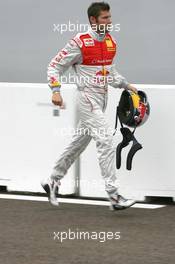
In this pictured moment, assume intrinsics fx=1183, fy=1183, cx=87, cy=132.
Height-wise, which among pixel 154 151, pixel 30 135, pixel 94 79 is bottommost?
pixel 154 151

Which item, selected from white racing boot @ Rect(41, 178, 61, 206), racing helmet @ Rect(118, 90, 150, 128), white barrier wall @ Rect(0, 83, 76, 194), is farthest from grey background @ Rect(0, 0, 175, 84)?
white racing boot @ Rect(41, 178, 61, 206)

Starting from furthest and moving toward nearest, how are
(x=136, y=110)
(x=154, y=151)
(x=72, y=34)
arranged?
(x=72, y=34) → (x=154, y=151) → (x=136, y=110)

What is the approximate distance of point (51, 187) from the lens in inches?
412

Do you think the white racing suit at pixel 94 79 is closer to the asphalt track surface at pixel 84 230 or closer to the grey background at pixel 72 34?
the asphalt track surface at pixel 84 230

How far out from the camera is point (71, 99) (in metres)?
11.0

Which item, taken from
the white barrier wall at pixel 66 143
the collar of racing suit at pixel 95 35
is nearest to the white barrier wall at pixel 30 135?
the white barrier wall at pixel 66 143

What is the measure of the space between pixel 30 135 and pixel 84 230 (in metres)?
2.31

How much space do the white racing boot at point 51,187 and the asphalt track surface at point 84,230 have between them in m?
0.10

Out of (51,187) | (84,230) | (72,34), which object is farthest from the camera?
(72,34)

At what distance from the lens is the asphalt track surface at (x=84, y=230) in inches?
319

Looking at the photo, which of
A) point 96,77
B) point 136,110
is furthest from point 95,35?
point 136,110

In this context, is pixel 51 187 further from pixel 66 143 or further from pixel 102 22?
pixel 102 22

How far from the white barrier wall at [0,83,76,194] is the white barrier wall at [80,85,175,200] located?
50 centimetres

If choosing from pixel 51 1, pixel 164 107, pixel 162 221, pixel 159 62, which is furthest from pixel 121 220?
pixel 51 1
